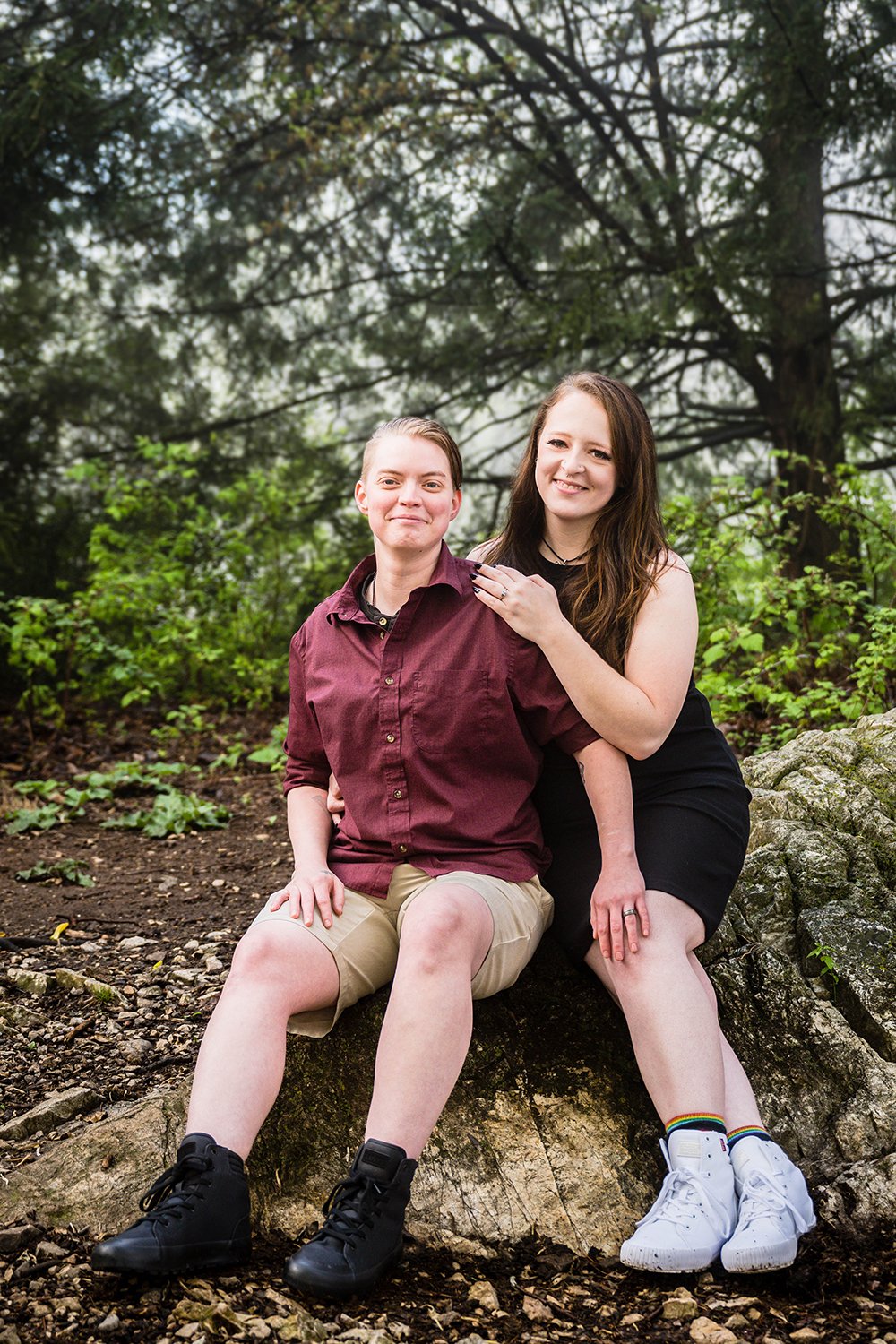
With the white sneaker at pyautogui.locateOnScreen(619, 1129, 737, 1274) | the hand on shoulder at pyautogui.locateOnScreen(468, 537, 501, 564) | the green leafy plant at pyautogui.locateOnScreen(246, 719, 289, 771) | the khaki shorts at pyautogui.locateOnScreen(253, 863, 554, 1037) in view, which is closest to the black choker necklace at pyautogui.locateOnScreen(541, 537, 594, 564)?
the hand on shoulder at pyautogui.locateOnScreen(468, 537, 501, 564)

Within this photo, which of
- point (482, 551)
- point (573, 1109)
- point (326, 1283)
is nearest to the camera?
point (326, 1283)

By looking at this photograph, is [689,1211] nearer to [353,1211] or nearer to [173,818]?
[353,1211]

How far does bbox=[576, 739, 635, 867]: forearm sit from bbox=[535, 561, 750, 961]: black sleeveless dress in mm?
94

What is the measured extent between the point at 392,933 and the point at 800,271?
5567 millimetres

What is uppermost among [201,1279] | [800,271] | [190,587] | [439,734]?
[800,271]

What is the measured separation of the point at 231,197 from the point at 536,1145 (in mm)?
7139

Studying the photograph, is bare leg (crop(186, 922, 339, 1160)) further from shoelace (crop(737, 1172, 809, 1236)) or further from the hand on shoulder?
the hand on shoulder

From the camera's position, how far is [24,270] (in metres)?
7.89

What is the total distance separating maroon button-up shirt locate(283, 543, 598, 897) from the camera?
2.34 m

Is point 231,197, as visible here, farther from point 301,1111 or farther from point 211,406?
point 301,1111

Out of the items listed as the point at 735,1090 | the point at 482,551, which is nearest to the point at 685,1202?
the point at 735,1090

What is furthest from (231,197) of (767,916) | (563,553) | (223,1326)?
(223,1326)

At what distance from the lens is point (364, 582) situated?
2.61 m

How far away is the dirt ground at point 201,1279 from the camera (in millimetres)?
1874
